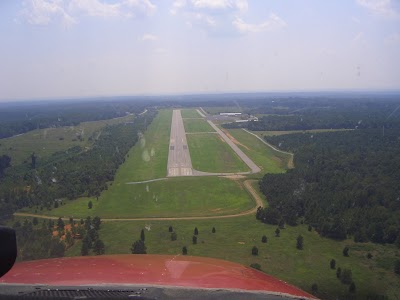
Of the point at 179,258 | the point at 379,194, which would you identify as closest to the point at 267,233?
the point at 379,194

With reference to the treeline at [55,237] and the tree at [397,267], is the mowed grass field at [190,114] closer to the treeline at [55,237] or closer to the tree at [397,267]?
the treeline at [55,237]

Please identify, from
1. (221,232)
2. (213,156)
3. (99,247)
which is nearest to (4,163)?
(213,156)

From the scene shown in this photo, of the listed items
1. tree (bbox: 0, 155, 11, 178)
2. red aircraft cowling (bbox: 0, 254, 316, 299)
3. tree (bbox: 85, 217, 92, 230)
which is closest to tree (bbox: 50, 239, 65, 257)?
tree (bbox: 85, 217, 92, 230)

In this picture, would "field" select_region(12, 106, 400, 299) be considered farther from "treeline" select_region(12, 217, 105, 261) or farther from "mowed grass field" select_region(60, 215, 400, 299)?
"treeline" select_region(12, 217, 105, 261)

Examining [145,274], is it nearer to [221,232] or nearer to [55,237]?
[55,237]

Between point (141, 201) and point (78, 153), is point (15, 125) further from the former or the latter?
point (141, 201)
